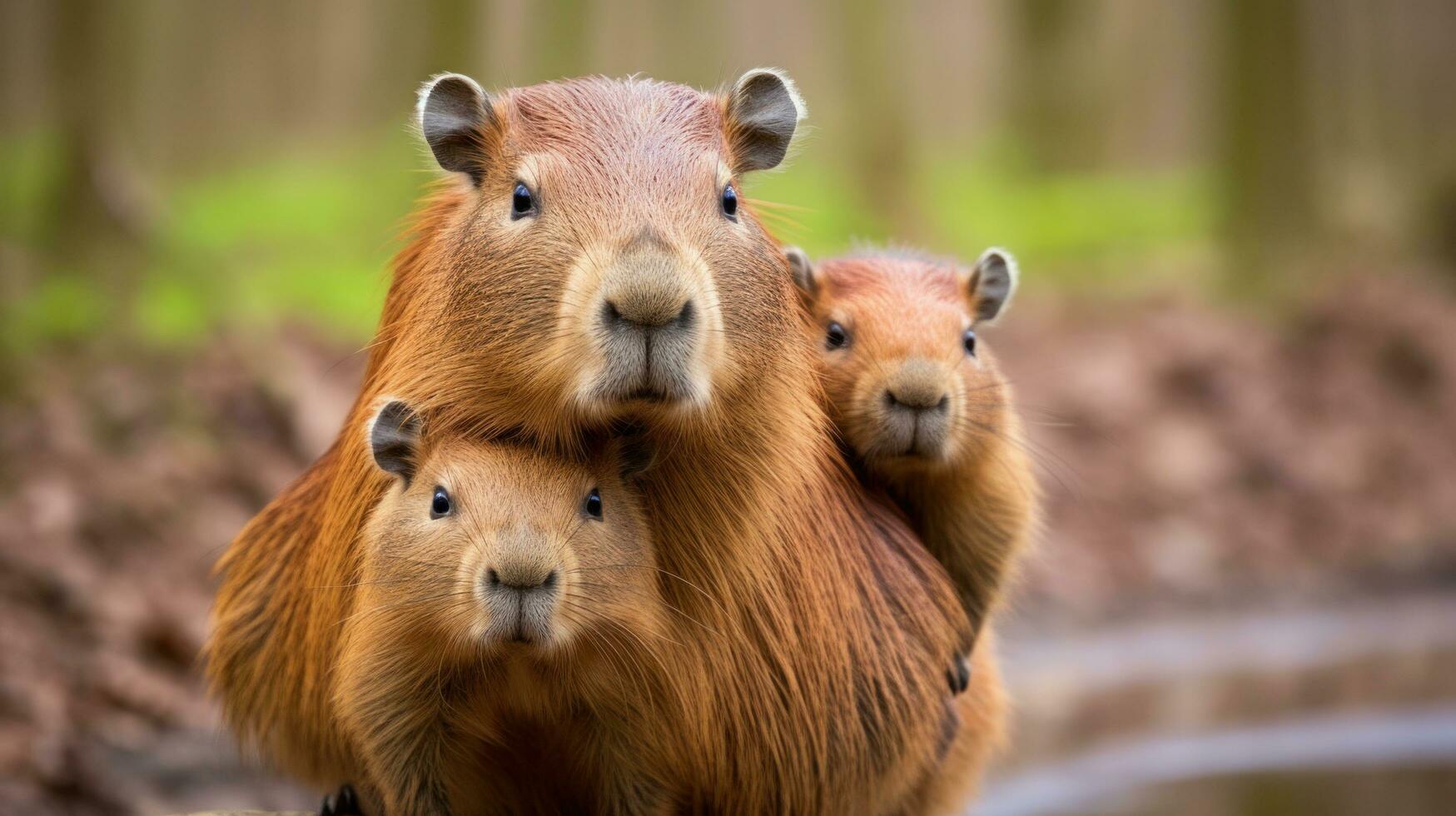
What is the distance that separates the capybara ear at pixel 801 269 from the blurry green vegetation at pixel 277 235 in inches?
39.2

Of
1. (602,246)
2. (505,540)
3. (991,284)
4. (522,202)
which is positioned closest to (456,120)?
(522,202)

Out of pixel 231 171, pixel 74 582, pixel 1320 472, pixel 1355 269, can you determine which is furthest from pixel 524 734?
pixel 1355 269

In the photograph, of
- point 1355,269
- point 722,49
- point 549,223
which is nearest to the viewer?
point 549,223

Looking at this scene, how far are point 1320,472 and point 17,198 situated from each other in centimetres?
1057

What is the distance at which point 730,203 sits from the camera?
3713mm

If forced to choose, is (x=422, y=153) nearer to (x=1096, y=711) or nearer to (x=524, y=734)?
(x=524, y=734)

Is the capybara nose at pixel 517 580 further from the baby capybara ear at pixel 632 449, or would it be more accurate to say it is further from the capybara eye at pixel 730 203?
the capybara eye at pixel 730 203

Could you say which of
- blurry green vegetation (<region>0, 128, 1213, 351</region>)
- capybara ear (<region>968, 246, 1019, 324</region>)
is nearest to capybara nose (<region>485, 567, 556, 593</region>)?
capybara ear (<region>968, 246, 1019, 324</region>)

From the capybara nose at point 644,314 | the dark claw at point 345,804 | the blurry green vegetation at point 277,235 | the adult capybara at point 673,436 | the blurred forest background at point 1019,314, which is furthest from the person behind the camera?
the blurry green vegetation at point 277,235

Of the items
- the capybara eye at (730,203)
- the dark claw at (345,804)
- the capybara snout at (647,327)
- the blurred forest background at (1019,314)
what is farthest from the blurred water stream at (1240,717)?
the capybara snout at (647,327)

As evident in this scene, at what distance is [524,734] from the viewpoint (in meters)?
3.88

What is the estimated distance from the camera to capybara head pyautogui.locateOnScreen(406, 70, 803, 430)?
127 inches

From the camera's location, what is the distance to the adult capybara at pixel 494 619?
3.45 meters

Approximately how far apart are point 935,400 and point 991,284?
36.1 inches
